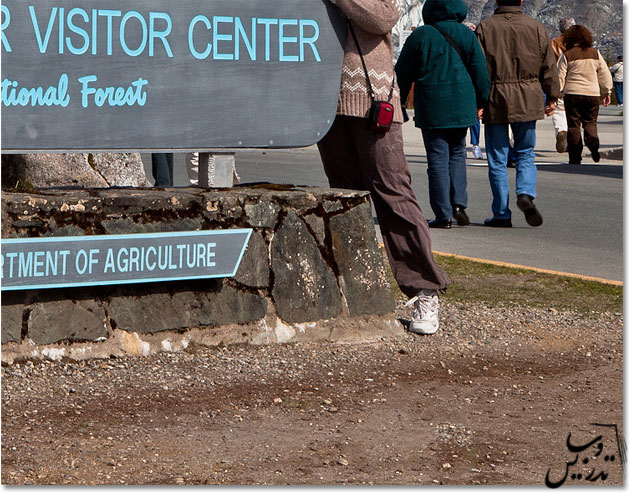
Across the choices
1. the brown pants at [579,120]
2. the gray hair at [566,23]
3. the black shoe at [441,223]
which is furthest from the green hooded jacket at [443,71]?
the brown pants at [579,120]

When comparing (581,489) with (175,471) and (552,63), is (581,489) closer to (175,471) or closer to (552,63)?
(175,471)

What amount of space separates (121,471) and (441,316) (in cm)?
263

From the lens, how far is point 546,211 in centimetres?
1062

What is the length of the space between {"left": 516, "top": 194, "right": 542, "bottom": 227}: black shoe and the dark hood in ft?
5.04

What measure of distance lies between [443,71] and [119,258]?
4.46 metres

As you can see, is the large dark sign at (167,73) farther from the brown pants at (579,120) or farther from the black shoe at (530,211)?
the brown pants at (579,120)

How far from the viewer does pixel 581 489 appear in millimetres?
3490

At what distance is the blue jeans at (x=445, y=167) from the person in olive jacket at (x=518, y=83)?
1.03 ft

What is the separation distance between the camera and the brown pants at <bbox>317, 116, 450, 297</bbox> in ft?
17.4

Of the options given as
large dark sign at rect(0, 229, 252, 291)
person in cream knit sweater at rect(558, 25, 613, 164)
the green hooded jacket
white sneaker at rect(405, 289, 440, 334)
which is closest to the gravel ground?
white sneaker at rect(405, 289, 440, 334)

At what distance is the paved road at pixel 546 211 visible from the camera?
26.4 feet

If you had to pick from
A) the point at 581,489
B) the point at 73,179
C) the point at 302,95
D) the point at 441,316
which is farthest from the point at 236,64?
the point at 73,179

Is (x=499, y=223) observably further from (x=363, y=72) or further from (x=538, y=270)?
(x=363, y=72)

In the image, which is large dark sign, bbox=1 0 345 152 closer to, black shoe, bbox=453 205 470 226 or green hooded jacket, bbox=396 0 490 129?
green hooded jacket, bbox=396 0 490 129
